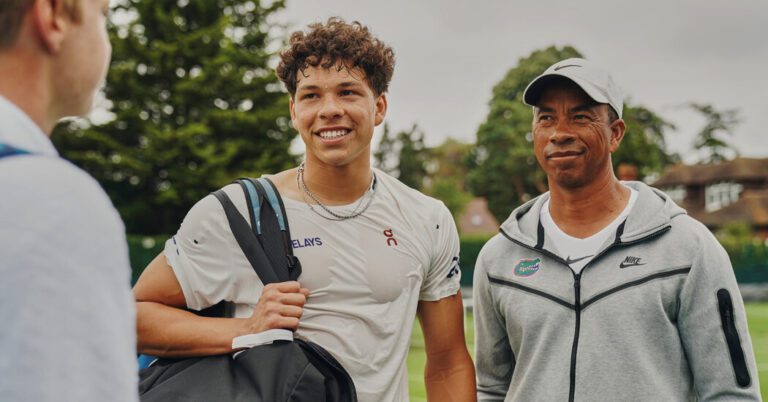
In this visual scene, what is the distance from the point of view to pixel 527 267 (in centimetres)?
338

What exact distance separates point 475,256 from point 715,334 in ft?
95.8

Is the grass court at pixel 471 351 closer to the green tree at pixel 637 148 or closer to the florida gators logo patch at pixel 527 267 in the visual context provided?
the florida gators logo patch at pixel 527 267

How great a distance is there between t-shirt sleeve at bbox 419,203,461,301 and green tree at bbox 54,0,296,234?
33445 mm

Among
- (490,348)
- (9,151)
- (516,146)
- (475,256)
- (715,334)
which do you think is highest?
(516,146)

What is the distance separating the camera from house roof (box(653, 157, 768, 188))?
3257 inches

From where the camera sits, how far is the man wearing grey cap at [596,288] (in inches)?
116

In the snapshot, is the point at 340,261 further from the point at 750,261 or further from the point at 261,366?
the point at 750,261

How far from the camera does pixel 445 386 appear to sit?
135 inches

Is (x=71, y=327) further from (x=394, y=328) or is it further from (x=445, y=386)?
(x=445, y=386)

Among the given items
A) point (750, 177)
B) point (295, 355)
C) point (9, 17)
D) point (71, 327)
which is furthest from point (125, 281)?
point (750, 177)

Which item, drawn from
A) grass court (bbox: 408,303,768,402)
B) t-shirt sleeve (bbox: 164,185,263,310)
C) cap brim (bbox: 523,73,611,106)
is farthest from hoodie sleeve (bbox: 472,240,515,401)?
grass court (bbox: 408,303,768,402)

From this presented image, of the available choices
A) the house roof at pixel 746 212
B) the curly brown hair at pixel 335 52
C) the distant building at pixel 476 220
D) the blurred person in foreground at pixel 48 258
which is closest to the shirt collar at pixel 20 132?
the blurred person in foreground at pixel 48 258

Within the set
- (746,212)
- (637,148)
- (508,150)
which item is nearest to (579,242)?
(637,148)

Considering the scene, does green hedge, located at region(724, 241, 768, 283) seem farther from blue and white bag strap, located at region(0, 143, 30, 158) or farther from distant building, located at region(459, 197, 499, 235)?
distant building, located at region(459, 197, 499, 235)
